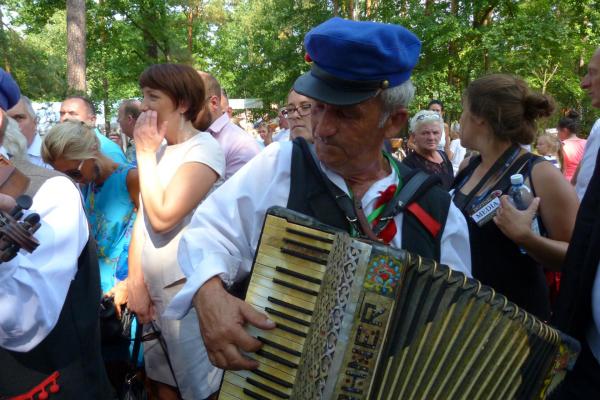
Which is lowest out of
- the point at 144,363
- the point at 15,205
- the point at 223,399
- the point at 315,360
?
the point at 144,363

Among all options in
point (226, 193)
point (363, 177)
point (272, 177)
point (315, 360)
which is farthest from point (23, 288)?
point (363, 177)

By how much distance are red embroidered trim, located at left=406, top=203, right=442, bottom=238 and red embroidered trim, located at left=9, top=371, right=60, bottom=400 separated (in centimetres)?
139

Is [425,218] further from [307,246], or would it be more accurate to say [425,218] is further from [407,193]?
[307,246]

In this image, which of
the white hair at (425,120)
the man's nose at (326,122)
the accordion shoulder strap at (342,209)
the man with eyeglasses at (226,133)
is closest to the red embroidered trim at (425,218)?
the accordion shoulder strap at (342,209)

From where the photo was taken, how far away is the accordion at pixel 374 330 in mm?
1273

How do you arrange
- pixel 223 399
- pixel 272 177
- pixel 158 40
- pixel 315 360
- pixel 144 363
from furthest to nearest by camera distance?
pixel 158 40
pixel 144 363
pixel 272 177
pixel 223 399
pixel 315 360

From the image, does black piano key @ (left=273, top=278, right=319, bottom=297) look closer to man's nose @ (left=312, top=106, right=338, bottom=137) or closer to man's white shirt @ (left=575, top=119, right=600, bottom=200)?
man's nose @ (left=312, top=106, right=338, bottom=137)

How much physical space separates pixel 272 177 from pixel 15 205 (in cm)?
79

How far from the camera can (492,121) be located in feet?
9.04

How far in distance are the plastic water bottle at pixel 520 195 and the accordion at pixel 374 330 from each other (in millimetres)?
1054

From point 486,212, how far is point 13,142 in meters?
2.17

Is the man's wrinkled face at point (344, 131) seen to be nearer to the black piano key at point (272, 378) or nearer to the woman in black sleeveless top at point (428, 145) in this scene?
the black piano key at point (272, 378)

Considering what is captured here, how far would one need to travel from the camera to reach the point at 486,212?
2609mm

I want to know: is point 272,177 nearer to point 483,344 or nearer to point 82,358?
point 483,344
